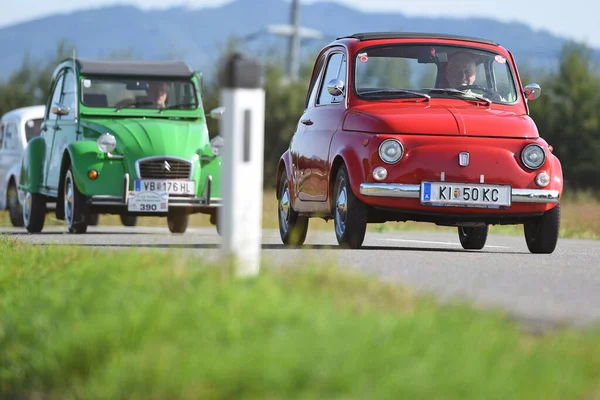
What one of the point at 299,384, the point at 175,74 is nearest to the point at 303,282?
the point at 299,384

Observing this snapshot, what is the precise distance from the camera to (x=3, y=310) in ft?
23.6

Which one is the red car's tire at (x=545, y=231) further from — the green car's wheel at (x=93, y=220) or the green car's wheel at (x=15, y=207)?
the green car's wheel at (x=93, y=220)

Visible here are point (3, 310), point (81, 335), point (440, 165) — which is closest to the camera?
point (81, 335)

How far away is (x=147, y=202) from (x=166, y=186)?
30 centimetres

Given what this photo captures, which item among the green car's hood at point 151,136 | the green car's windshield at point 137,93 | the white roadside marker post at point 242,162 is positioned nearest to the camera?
the white roadside marker post at point 242,162

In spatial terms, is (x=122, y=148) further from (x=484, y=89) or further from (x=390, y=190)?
(x=390, y=190)

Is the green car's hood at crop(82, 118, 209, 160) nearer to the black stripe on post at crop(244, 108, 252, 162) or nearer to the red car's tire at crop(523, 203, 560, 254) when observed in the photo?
the red car's tire at crop(523, 203, 560, 254)

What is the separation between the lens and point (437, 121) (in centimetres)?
1056

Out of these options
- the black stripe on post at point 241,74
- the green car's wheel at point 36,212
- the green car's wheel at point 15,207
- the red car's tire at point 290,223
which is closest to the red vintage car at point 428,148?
the red car's tire at point 290,223

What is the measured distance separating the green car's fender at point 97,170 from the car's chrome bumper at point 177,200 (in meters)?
0.06

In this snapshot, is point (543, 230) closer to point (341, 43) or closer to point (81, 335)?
point (341, 43)

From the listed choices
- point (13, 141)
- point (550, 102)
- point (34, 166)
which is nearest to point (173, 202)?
point (34, 166)

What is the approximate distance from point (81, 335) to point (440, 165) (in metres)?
5.06

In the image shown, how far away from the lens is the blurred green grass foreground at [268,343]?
14.7 ft
